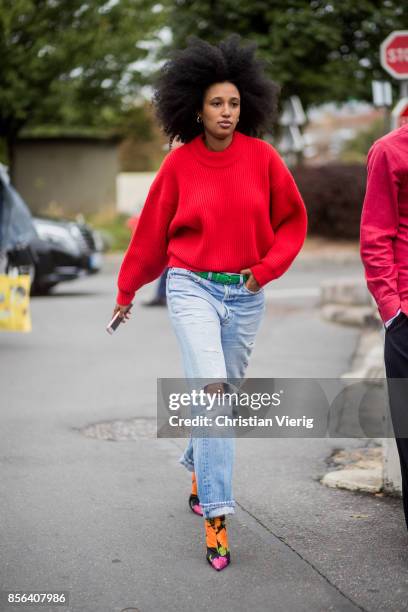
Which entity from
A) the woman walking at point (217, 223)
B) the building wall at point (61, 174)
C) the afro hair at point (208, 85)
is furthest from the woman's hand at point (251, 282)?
the building wall at point (61, 174)

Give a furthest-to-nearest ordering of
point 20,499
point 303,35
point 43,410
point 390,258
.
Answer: point 303,35
point 43,410
point 20,499
point 390,258

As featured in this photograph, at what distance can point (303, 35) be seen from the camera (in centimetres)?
2022

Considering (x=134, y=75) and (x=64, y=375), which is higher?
(x=134, y=75)

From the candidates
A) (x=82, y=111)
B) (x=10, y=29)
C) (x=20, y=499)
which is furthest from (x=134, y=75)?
(x=20, y=499)

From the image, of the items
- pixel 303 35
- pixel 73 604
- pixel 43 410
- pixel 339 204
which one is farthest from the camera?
pixel 339 204

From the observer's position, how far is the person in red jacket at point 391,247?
3.67m

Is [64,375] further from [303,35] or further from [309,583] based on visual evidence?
[303,35]

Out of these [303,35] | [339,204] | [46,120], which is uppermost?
[303,35]

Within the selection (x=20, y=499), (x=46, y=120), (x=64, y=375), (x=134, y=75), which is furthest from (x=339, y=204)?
(x=20, y=499)

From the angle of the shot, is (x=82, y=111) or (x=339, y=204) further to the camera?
(x=82, y=111)

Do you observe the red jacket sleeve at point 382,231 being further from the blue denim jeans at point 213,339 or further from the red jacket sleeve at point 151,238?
the red jacket sleeve at point 151,238

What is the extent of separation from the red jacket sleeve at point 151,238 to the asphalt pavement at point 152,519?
1005 mm

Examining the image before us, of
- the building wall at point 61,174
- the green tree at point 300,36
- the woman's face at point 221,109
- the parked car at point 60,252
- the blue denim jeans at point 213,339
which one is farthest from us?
the building wall at point 61,174

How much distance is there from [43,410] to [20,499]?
210 centimetres
